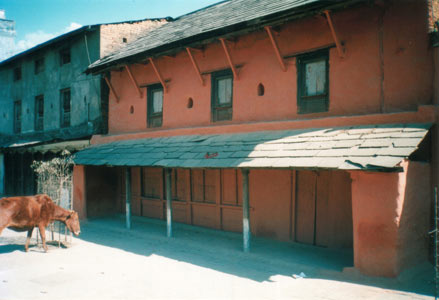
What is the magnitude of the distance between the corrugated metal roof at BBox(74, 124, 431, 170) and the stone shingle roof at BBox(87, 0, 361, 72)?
2977 mm

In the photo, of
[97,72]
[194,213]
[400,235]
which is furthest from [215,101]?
[400,235]

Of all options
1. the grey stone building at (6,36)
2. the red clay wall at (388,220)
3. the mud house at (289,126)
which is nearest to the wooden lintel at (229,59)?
the mud house at (289,126)

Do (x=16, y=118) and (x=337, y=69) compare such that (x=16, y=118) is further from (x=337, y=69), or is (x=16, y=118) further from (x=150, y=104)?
(x=337, y=69)

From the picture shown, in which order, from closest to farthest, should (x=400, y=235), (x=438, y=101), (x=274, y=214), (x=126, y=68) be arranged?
(x=400, y=235)
(x=438, y=101)
(x=274, y=214)
(x=126, y=68)

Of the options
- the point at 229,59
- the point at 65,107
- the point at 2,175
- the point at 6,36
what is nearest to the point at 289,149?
the point at 229,59

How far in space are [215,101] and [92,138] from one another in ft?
21.1

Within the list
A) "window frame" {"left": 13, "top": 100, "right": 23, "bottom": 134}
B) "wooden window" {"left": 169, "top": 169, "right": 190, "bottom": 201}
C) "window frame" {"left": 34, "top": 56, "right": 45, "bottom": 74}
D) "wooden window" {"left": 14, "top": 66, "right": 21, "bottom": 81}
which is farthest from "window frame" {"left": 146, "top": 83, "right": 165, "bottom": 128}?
"wooden window" {"left": 14, "top": 66, "right": 21, "bottom": 81}

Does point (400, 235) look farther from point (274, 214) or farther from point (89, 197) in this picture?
point (89, 197)

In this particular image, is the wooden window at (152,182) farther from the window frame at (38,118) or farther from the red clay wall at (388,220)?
the window frame at (38,118)

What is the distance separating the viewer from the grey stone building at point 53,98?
15.5 metres

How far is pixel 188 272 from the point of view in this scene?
7.54m

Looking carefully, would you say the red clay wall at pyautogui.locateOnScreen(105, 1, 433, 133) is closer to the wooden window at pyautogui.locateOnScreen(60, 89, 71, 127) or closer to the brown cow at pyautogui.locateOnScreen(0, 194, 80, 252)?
the brown cow at pyautogui.locateOnScreen(0, 194, 80, 252)

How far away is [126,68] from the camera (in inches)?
515

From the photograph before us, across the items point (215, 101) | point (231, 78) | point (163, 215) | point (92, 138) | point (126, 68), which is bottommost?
point (163, 215)
